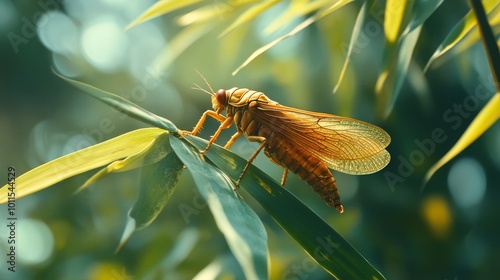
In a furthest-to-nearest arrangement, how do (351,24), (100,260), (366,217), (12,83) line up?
(12,83)
(100,260)
(366,217)
(351,24)

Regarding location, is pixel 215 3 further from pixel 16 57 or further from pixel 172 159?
pixel 16 57

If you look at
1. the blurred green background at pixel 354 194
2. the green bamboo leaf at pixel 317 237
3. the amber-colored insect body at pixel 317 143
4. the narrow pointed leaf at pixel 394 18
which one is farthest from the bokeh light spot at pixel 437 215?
the green bamboo leaf at pixel 317 237

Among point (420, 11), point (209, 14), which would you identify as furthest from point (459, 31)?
point (209, 14)

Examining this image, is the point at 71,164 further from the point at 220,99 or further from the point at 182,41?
the point at 182,41

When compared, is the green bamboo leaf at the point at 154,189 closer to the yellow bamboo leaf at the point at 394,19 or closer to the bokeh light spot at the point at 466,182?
the yellow bamboo leaf at the point at 394,19

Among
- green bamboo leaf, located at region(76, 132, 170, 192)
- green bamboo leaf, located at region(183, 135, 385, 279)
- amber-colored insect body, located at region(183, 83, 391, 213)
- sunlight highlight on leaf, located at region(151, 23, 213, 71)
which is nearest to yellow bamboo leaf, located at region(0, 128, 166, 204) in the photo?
green bamboo leaf, located at region(76, 132, 170, 192)

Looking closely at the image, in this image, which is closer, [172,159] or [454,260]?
[172,159]

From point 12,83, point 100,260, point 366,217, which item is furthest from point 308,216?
point 12,83
